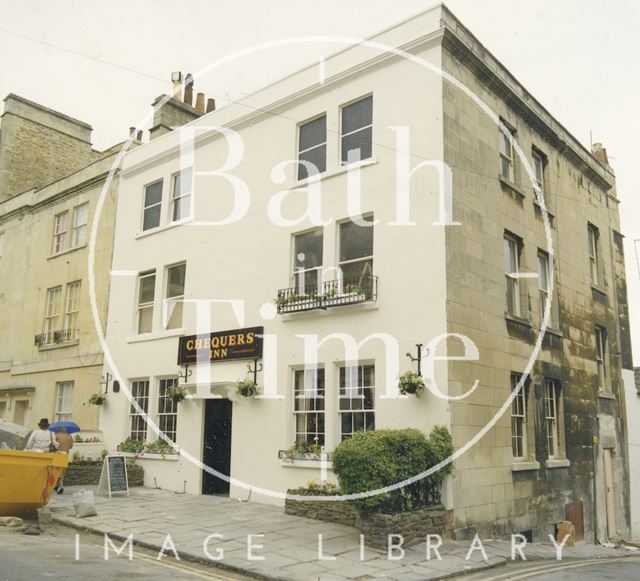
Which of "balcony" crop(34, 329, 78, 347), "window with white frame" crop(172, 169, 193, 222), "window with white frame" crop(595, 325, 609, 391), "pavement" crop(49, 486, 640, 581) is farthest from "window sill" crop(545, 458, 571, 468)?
"balcony" crop(34, 329, 78, 347)

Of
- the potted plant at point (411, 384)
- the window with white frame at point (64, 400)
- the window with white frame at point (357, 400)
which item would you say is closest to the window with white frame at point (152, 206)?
the window with white frame at point (64, 400)

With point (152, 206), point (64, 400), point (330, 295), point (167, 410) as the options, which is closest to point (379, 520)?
point (330, 295)

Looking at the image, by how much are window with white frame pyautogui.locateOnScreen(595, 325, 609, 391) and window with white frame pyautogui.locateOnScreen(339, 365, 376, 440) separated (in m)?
9.81

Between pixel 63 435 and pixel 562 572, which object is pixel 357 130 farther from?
pixel 63 435

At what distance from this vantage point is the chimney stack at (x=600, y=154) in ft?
76.3

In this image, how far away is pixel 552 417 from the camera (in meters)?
16.8

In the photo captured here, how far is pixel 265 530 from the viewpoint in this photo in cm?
1173

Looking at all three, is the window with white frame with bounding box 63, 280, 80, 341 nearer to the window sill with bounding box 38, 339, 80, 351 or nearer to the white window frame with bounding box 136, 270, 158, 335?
the window sill with bounding box 38, 339, 80, 351

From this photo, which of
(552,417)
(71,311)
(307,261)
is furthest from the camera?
(71,311)

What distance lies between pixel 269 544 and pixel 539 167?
12.9 meters

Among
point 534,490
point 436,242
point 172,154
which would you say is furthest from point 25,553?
point 172,154

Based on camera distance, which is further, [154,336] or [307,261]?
[154,336]

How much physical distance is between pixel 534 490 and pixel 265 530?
685 cm

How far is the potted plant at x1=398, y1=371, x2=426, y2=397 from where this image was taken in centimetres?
1234
